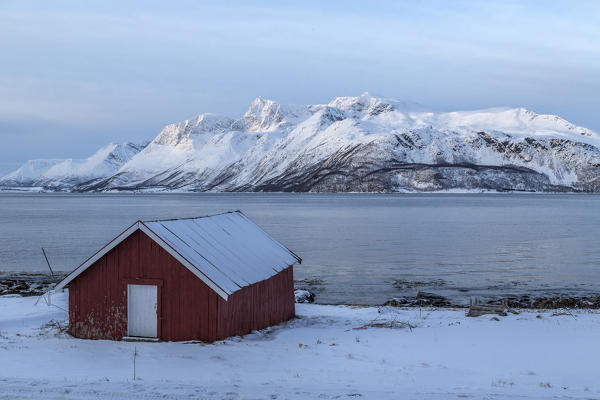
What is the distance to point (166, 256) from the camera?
18.2 m

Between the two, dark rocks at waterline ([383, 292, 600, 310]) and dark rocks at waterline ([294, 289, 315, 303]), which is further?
dark rocks at waterline ([294, 289, 315, 303])

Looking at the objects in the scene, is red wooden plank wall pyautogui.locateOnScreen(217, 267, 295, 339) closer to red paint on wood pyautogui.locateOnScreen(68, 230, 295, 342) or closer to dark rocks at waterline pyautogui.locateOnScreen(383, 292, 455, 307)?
red paint on wood pyautogui.locateOnScreen(68, 230, 295, 342)

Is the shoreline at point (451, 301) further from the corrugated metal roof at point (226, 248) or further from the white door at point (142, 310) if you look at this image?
the white door at point (142, 310)

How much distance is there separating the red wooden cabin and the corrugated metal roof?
5 centimetres

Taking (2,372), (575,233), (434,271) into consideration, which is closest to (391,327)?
(2,372)

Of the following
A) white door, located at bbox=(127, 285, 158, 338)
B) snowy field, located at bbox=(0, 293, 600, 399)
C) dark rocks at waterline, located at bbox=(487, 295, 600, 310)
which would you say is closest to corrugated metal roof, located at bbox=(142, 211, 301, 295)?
white door, located at bbox=(127, 285, 158, 338)

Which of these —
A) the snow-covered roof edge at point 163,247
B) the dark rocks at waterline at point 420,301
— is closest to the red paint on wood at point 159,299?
the snow-covered roof edge at point 163,247

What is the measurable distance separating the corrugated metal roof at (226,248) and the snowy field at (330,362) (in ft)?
6.20

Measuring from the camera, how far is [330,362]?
636 inches

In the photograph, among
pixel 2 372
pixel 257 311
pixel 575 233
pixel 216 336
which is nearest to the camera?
pixel 2 372

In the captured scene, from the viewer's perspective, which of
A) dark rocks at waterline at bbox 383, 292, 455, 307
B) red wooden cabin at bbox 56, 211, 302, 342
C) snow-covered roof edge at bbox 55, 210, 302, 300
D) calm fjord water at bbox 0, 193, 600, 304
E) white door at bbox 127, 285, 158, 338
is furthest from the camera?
calm fjord water at bbox 0, 193, 600, 304

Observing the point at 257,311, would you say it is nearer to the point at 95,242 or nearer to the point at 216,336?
the point at 216,336

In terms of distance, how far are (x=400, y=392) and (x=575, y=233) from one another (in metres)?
71.2

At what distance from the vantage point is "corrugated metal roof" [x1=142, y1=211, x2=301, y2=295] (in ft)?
59.9
